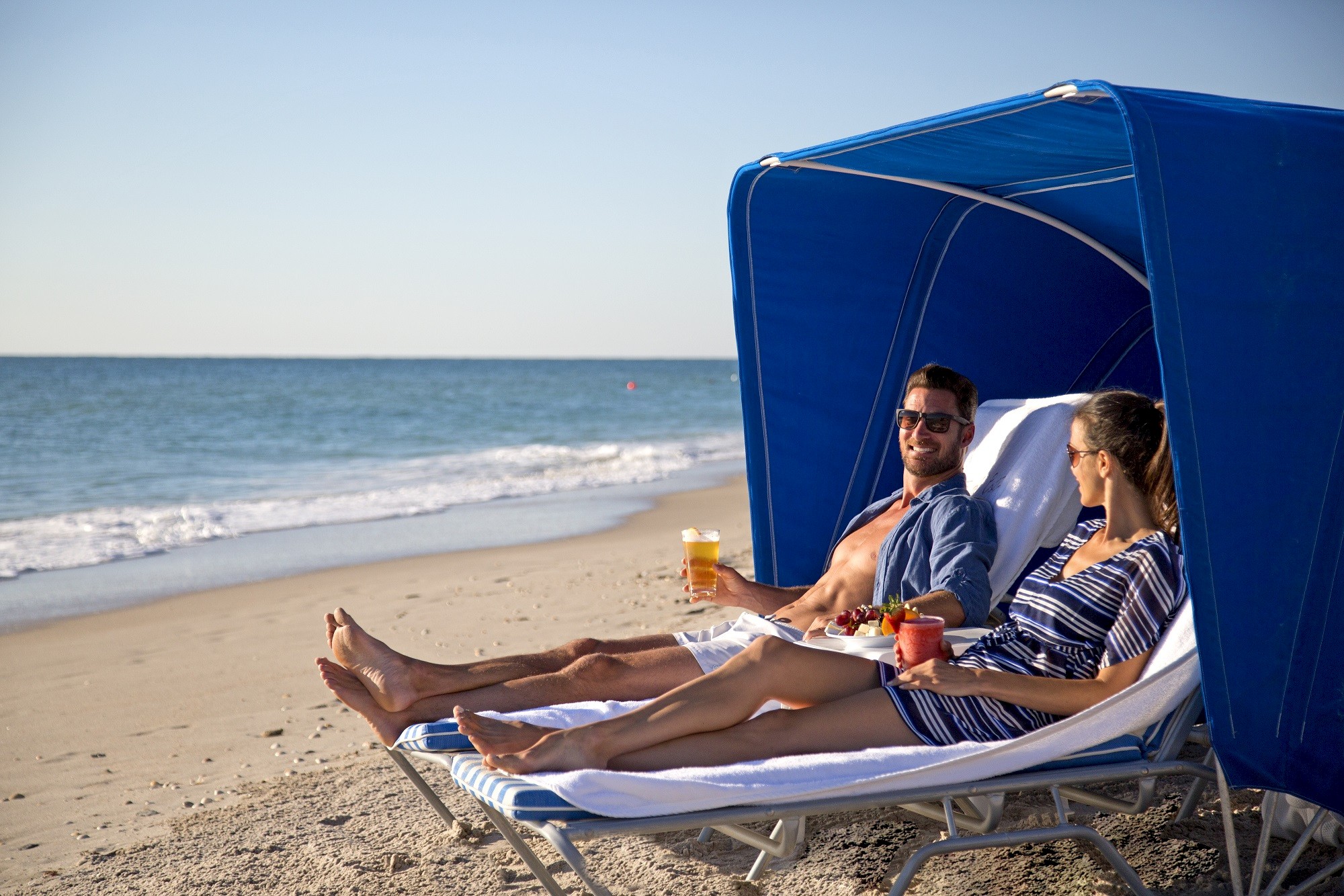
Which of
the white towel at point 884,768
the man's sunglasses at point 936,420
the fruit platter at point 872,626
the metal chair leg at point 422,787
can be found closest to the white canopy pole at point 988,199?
the man's sunglasses at point 936,420

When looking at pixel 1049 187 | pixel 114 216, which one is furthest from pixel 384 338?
pixel 1049 187

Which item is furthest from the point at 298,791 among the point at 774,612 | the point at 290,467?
the point at 290,467

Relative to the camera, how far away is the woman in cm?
245

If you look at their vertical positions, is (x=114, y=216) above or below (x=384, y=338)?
above

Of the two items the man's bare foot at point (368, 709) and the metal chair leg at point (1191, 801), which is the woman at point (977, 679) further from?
the metal chair leg at point (1191, 801)

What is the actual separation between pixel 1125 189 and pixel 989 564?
140 centimetres

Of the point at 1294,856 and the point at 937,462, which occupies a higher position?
the point at 937,462

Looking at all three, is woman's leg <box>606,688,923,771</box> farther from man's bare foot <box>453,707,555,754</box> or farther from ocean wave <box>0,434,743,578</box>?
ocean wave <box>0,434,743,578</box>

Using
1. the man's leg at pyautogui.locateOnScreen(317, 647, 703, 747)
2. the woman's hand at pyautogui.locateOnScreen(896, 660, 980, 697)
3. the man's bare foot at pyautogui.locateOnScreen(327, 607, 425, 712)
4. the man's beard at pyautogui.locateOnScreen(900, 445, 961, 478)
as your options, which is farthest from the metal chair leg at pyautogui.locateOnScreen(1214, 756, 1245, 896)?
the man's bare foot at pyautogui.locateOnScreen(327, 607, 425, 712)

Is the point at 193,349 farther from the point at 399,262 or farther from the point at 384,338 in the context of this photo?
the point at 399,262

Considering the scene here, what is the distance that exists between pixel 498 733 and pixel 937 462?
1.85 m

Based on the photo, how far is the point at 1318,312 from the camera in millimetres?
2283

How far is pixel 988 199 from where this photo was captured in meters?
4.05

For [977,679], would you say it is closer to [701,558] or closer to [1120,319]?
[701,558]
